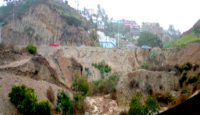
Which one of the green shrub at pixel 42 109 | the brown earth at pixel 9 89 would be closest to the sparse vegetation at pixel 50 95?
the brown earth at pixel 9 89

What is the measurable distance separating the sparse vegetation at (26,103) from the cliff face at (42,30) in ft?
133

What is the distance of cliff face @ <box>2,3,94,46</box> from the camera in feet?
167

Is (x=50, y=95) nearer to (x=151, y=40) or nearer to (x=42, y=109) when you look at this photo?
(x=42, y=109)

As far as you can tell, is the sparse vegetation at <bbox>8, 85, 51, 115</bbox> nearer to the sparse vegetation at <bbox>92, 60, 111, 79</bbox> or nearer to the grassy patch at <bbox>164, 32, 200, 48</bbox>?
the sparse vegetation at <bbox>92, 60, 111, 79</bbox>

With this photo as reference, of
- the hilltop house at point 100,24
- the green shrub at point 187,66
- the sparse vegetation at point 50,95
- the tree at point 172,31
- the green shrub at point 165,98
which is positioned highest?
the hilltop house at point 100,24

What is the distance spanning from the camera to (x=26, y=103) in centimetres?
1230

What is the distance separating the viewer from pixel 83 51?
134ft

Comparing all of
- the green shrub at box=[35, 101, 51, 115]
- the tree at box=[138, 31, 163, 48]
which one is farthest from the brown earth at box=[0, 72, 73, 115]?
the tree at box=[138, 31, 163, 48]

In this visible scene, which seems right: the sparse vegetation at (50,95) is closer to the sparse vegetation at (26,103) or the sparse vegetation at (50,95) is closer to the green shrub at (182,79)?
the sparse vegetation at (26,103)

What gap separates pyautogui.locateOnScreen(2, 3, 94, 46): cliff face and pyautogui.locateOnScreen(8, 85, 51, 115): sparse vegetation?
40419 mm

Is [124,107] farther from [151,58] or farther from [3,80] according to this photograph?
[151,58]

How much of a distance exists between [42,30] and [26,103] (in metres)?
43.1

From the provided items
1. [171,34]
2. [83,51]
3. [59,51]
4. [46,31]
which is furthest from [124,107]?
[171,34]

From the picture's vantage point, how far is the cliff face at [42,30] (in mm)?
51013
